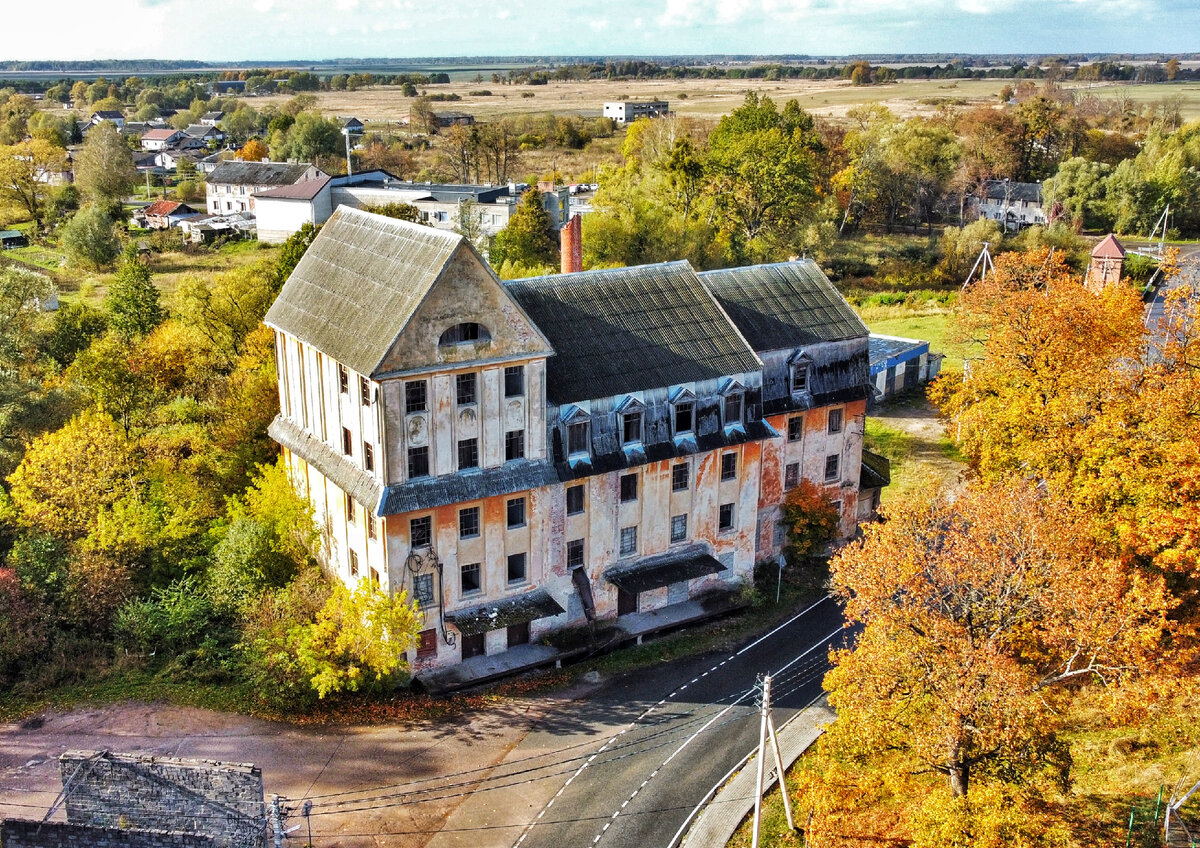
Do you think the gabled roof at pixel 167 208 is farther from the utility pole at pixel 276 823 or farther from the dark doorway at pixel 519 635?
the utility pole at pixel 276 823

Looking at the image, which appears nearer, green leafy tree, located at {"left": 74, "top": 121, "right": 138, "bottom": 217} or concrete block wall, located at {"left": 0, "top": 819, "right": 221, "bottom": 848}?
concrete block wall, located at {"left": 0, "top": 819, "right": 221, "bottom": 848}

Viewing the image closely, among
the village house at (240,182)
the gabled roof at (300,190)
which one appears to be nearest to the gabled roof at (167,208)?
the village house at (240,182)

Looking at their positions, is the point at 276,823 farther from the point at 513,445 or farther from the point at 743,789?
the point at 513,445

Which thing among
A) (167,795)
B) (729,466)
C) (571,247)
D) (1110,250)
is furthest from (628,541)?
(1110,250)

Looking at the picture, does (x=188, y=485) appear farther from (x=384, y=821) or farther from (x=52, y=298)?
(x=52, y=298)

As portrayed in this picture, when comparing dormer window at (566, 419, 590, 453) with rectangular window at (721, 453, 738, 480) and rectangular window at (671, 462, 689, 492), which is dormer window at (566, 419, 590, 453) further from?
rectangular window at (721, 453, 738, 480)

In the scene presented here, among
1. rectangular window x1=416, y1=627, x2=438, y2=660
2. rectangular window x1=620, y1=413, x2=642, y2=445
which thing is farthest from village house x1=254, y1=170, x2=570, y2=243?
rectangular window x1=416, y1=627, x2=438, y2=660
